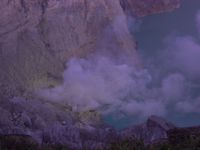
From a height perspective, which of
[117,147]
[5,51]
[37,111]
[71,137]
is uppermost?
[5,51]

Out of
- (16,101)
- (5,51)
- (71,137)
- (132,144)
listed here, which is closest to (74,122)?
(71,137)

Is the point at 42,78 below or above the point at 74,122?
above

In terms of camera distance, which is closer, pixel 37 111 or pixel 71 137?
pixel 71 137

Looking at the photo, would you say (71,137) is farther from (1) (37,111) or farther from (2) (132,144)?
(2) (132,144)

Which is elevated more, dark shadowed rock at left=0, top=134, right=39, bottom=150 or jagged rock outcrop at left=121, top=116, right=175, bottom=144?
jagged rock outcrop at left=121, top=116, right=175, bottom=144

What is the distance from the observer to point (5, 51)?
14800cm

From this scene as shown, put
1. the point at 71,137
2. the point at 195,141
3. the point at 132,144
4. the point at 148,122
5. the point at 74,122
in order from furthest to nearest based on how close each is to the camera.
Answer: the point at 148,122 < the point at 74,122 < the point at 71,137 < the point at 132,144 < the point at 195,141

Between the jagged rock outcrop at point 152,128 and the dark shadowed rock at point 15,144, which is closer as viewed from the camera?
the dark shadowed rock at point 15,144

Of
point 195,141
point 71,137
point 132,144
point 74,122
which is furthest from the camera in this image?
point 74,122

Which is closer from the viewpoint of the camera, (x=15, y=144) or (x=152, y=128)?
(x=15, y=144)

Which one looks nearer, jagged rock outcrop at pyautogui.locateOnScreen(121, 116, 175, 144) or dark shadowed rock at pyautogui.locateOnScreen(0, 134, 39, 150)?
dark shadowed rock at pyautogui.locateOnScreen(0, 134, 39, 150)

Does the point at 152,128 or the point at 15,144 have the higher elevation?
the point at 152,128

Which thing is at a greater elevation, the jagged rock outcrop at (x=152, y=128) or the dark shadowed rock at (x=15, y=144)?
the jagged rock outcrop at (x=152, y=128)

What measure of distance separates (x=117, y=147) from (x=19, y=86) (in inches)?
4309
